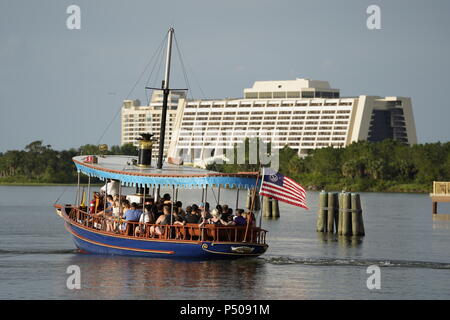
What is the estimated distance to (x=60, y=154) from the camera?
182 meters

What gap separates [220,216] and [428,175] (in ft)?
370

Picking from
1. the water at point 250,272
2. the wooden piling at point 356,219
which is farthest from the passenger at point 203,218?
the wooden piling at point 356,219

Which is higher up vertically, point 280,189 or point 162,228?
point 280,189

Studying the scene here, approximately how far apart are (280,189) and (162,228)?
465cm

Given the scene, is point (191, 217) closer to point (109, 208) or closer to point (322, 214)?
point (109, 208)

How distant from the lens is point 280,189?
34.3 m

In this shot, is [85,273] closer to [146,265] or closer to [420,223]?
[146,265]

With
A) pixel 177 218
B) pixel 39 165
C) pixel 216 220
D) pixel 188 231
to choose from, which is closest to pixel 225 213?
pixel 216 220

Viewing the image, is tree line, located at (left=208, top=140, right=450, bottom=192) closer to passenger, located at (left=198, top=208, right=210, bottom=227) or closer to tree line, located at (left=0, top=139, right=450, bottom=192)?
tree line, located at (left=0, top=139, right=450, bottom=192)

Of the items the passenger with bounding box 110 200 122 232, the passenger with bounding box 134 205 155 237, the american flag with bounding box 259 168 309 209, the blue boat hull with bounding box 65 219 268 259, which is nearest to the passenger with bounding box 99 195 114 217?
the passenger with bounding box 110 200 122 232

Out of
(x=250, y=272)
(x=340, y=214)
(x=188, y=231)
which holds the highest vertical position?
(x=340, y=214)

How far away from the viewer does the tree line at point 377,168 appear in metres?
145

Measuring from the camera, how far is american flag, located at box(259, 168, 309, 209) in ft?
111

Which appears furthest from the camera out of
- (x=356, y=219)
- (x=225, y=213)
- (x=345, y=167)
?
(x=345, y=167)
